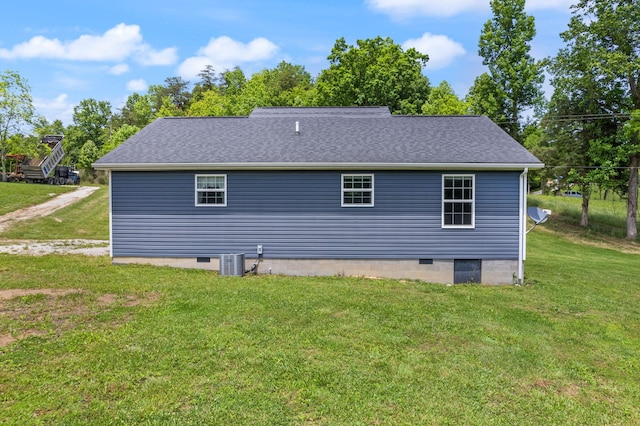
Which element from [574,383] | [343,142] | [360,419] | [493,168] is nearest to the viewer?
[360,419]

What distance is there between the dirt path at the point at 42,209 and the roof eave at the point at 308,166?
1121 centimetres

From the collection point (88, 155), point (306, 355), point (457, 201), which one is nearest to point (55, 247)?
point (306, 355)

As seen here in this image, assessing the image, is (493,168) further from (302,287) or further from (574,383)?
(574,383)

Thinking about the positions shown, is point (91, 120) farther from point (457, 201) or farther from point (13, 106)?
point (457, 201)

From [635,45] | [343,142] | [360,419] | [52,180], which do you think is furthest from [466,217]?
[52,180]

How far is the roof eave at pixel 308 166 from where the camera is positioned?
1104 cm

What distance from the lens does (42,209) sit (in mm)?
22531

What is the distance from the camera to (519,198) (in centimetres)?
1139

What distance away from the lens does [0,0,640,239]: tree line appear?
25.3m

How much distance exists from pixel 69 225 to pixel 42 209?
11.7ft

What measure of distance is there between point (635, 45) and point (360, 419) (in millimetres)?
30828

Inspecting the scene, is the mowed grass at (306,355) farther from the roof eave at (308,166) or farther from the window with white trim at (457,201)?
the roof eave at (308,166)

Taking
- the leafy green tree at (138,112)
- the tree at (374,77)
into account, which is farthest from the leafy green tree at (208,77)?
the tree at (374,77)

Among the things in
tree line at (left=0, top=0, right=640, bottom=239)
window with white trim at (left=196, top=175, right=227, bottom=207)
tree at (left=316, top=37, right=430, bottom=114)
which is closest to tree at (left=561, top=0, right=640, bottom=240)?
tree line at (left=0, top=0, right=640, bottom=239)
